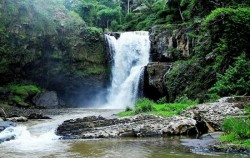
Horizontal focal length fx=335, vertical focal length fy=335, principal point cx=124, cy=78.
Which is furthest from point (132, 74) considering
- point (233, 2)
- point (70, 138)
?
point (70, 138)

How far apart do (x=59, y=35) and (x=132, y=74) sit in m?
7.99

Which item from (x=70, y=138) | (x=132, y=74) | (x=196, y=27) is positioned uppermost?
(x=196, y=27)

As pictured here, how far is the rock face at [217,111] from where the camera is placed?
14.0m

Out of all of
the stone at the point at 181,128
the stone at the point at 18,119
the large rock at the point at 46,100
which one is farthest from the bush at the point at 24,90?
the stone at the point at 181,128

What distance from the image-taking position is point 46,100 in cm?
3122

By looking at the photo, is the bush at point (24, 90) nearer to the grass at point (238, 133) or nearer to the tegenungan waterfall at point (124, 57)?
the tegenungan waterfall at point (124, 57)

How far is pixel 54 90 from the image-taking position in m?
34.8

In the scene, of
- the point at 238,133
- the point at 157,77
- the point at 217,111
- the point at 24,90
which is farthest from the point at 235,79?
the point at 24,90

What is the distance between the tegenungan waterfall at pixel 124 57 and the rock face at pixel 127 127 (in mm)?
17110

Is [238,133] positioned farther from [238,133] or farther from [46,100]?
[46,100]

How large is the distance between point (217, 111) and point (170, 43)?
1682cm

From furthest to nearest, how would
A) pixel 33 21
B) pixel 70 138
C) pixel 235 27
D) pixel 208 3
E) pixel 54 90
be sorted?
pixel 54 90 < pixel 33 21 < pixel 208 3 < pixel 235 27 < pixel 70 138

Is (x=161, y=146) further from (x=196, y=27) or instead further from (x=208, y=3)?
(x=196, y=27)

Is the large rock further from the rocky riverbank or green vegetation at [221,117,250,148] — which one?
green vegetation at [221,117,250,148]
